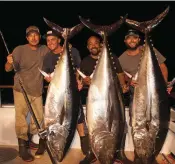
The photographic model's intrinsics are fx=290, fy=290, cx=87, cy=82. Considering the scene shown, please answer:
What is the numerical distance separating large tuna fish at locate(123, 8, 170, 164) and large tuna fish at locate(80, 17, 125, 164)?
0.17 metres

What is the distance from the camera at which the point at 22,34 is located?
165 feet

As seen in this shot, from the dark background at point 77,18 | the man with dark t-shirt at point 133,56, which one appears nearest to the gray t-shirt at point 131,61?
the man with dark t-shirt at point 133,56

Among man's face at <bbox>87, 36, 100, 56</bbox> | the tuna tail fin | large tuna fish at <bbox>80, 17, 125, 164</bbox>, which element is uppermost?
the tuna tail fin

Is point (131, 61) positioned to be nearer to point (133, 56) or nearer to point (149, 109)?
point (133, 56)

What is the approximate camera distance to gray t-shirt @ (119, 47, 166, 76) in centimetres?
360

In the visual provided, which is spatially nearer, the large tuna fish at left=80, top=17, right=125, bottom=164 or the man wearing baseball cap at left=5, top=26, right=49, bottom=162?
the large tuna fish at left=80, top=17, right=125, bottom=164

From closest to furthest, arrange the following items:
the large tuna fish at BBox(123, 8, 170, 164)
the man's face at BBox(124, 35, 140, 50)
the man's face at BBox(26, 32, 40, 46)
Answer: the large tuna fish at BBox(123, 8, 170, 164), the man's face at BBox(124, 35, 140, 50), the man's face at BBox(26, 32, 40, 46)

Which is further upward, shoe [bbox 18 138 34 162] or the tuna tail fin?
the tuna tail fin

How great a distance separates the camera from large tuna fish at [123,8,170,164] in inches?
109

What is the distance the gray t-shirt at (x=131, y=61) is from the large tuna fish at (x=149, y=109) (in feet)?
2.26

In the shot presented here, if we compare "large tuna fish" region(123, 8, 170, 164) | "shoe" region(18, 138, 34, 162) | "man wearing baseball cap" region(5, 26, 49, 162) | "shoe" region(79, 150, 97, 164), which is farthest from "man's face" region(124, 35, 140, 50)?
"shoe" region(18, 138, 34, 162)

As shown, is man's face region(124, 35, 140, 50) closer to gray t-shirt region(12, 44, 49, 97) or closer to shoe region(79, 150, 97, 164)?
gray t-shirt region(12, 44, 49, 97)

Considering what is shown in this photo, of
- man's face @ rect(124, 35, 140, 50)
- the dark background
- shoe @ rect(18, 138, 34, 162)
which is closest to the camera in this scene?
man's face @ rect(124, 35, 140, 50)

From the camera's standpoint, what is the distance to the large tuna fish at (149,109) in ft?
9.11
